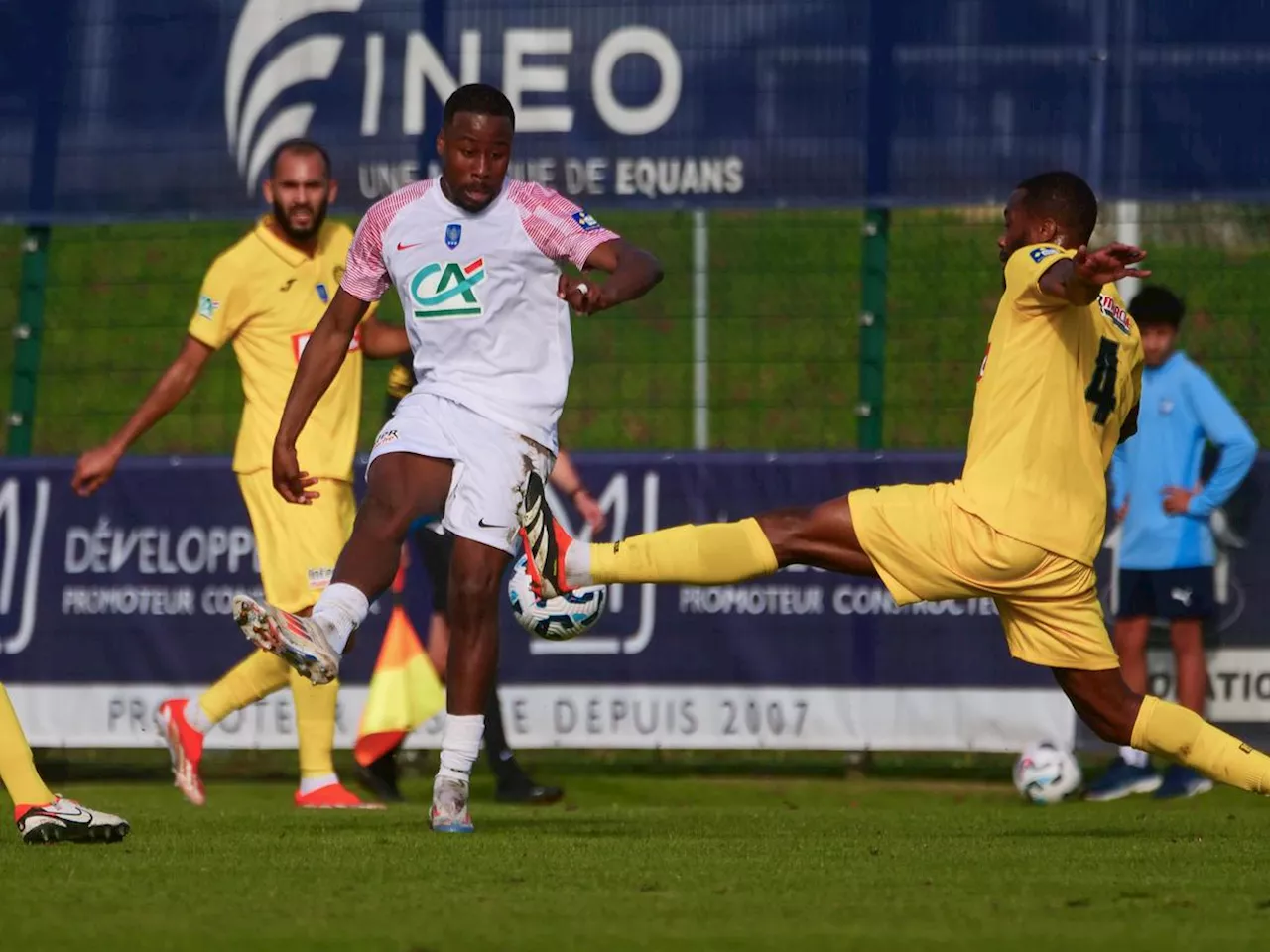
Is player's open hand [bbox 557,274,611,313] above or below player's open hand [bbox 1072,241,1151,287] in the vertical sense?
below

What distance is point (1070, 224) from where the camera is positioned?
722cm

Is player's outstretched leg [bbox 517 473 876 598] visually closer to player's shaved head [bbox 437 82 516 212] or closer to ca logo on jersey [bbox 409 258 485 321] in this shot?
ca logo on jersey [bbox 409 258 485 321]

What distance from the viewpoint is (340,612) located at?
7.20m

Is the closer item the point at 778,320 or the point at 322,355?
the point at 322,355

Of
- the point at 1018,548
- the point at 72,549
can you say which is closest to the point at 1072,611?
the point at 1018,548

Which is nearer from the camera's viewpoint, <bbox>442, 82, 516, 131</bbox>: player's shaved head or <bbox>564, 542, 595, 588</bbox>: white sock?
<bbox>564, 542, 595, 588</bbox>: white sock

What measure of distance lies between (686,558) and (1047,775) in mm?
3477

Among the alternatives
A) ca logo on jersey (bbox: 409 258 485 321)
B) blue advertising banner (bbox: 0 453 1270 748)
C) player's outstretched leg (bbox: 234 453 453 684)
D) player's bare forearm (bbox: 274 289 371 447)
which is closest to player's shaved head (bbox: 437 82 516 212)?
ca logo on jersey (bbox: 409 258 485 321)

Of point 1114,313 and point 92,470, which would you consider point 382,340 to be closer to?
point 92,470

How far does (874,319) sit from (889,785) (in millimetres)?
2302

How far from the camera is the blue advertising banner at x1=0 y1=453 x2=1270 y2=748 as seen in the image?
10977 mm

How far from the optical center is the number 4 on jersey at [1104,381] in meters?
7.20

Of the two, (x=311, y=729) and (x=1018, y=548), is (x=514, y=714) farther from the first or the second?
(x=1018, y=548)

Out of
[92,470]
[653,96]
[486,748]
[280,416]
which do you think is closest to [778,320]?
[653,96]
